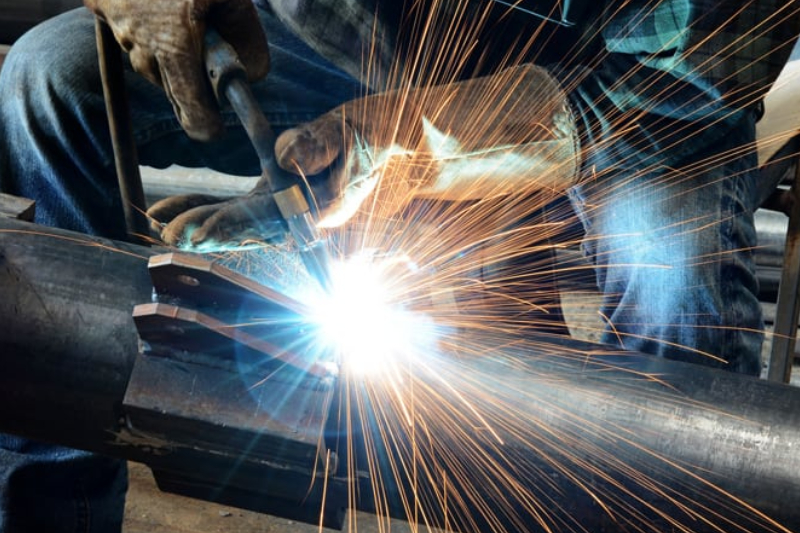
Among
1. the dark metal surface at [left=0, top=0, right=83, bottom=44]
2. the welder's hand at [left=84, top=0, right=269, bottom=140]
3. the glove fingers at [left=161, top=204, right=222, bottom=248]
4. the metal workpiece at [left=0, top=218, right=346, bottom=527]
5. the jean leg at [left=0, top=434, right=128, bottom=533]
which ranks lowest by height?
the jean leg at [left=0, top=434, right=128, bottom=533]

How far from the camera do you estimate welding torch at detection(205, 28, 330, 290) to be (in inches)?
51.3

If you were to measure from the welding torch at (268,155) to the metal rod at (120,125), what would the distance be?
0.30m

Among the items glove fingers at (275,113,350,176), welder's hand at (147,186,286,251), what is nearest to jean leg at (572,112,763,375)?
glove fingers at (275,113,350,176)

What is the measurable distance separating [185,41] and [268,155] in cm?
26

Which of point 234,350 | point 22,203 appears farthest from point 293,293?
point 22,203

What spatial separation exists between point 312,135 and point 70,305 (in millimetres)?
531

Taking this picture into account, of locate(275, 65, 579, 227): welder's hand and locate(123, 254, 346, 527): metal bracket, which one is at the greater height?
locate(275, 65, 579, 227): welder's hand

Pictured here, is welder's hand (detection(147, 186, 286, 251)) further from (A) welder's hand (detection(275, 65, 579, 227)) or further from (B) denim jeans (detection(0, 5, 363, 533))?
(B) denim jeans (detection(0, 5, 363, 533))

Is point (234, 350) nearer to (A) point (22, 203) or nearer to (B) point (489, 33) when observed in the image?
(A) point (22, 203)

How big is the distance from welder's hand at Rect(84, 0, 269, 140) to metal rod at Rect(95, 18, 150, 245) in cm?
8

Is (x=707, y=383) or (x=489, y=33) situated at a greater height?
(x=489, y=33)

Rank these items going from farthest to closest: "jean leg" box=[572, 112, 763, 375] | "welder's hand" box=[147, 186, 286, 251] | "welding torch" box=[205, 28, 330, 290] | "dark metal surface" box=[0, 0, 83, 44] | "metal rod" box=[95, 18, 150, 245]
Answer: "dark metal surface" box=[0, 0, 83, 44] → "jean leg" box=[572, 112, 763, 375] → "metal rod" box=[95, 18, 150, 245] → "welder's hand" box=[147, 186, 286, 251] → "welding torch" box=[205, 28, 330, 290]

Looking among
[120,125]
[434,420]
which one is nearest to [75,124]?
[120,125]

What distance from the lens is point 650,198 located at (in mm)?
1745
